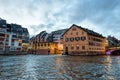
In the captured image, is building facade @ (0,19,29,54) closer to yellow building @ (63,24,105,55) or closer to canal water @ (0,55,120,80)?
yellow building @ (63,24,105,55)

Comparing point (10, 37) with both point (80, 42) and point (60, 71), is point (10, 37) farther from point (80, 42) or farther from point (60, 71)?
point (60, 71)

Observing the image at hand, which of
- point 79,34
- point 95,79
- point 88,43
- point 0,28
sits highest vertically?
point 0,28

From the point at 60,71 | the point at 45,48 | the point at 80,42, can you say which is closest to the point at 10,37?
the point at 45,48

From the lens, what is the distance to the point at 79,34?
235 feet

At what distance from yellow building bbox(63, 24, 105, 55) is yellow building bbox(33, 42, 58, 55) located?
75.1 feet

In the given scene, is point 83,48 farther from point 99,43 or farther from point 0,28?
point 0,28

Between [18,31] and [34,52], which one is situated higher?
[18,31]

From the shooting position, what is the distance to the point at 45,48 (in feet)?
325

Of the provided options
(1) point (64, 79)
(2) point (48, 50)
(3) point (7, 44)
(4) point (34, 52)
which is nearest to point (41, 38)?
(4) point (34, 52)

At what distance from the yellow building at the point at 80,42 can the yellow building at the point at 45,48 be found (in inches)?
902

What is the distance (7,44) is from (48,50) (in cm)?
2541

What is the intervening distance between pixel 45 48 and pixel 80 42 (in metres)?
34.0

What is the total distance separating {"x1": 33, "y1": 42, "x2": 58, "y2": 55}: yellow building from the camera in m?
98.3

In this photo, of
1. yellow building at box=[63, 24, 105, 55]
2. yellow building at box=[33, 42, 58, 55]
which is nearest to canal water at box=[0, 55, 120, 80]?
yellow building at box=[63, 24, 105, 55]
